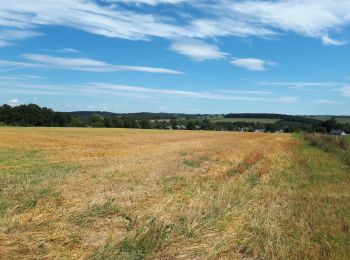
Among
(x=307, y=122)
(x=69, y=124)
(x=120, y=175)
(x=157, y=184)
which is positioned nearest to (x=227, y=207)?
(x=157, y=184)

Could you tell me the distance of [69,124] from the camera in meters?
115

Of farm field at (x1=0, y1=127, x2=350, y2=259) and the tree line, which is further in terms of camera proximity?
the tree line

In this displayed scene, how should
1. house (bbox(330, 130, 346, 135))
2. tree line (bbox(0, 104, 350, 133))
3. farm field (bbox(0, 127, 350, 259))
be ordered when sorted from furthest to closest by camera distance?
tree line (bbox(0, 104, 350, 133)) → house (bbox(330, 130, 346, 135)) → farm field (bbox(0, 127, 350, 259))

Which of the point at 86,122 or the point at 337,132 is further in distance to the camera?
the point at 86,122

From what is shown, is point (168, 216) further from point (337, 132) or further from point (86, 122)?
point (86, 122)

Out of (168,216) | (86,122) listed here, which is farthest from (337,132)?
(168,216)

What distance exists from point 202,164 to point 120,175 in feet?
22.8

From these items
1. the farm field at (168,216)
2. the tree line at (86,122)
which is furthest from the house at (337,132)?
the farm field at (168,216)

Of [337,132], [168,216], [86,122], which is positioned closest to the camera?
[168,216]

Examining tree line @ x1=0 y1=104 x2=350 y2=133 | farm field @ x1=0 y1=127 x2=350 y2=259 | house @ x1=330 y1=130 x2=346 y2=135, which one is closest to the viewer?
farm field @ x1=0 y1=127 x2=350 y2=259

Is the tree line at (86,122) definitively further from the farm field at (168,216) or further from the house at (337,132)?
the farm field at (168,216)

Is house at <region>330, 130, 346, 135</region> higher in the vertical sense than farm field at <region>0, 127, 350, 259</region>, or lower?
lower

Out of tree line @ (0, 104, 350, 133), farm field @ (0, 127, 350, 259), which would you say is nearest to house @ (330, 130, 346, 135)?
tree line @ (0, 104, 350, 133)

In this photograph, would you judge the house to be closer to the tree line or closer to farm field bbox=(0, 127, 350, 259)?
the tree line
